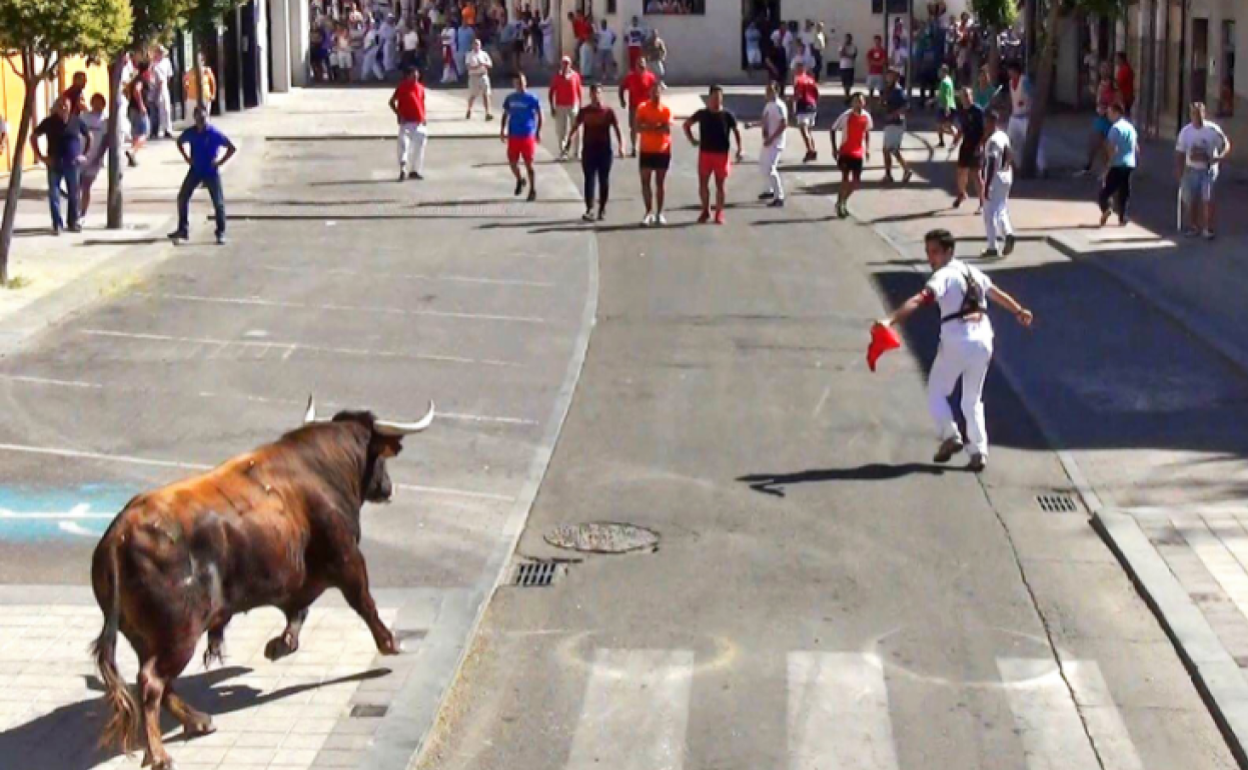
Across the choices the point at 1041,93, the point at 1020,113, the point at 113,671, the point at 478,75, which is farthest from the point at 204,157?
the point at 478,75

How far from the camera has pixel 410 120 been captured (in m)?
30.1

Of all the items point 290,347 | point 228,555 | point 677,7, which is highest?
point 677,7

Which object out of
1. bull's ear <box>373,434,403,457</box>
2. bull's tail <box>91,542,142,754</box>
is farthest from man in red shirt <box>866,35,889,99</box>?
bull's tail <box>91,542,142,754</box>

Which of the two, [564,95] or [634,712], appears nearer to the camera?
[634,712]

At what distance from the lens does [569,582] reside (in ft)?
36.9

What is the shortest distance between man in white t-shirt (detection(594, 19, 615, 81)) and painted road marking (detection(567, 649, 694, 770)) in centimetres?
4355

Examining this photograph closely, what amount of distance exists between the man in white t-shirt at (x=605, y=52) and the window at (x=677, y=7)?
1322mm

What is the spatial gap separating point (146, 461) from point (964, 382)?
18.1ft

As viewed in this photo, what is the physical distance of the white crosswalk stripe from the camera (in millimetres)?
8664

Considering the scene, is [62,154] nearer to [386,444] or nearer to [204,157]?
[204,157]

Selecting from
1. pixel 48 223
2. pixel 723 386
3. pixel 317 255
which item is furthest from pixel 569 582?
pixel 48 223

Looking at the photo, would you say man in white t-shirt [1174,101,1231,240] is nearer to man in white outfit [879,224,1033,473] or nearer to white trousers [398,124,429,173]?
man in white outfit [879,224,1033,473]

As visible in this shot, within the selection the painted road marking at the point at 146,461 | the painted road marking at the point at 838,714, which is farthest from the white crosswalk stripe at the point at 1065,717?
the painted road marking at the point at 146,461

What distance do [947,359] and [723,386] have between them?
3.20 m
